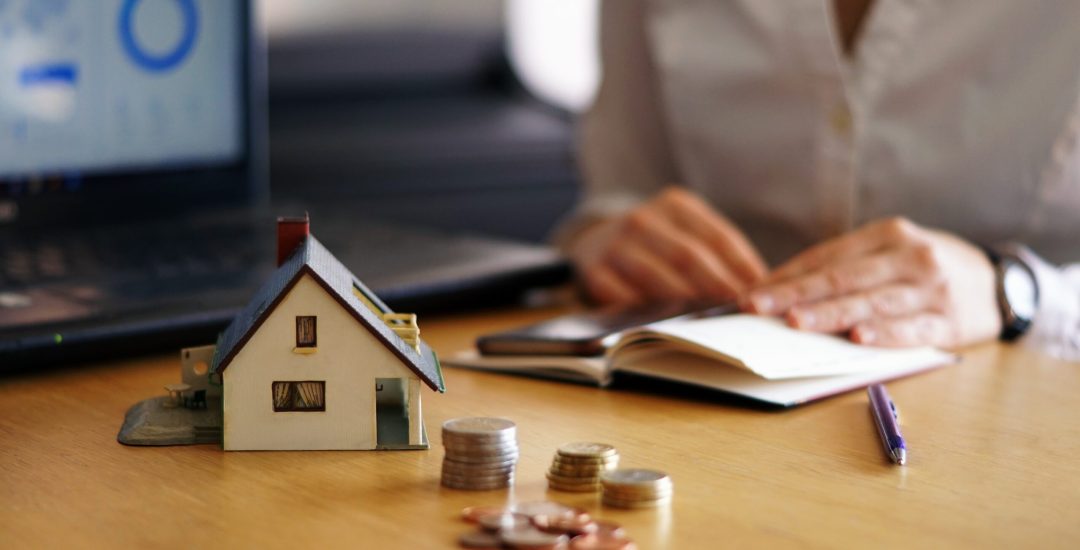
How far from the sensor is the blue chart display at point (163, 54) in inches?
43.1

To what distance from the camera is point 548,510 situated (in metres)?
0.55

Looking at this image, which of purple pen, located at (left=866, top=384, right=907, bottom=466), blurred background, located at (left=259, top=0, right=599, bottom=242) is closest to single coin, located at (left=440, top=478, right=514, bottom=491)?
purple pen, located at (left=866, top=384, right=907, bottom=466)

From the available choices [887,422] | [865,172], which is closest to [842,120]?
[865,172]

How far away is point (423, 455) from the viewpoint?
25.5 inches

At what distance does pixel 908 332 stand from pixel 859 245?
116 mm

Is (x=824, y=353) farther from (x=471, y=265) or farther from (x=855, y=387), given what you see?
Result: (x=471, y=265)

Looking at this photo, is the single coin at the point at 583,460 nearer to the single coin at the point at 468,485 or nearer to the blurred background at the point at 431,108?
the single coin at the point at 468,485

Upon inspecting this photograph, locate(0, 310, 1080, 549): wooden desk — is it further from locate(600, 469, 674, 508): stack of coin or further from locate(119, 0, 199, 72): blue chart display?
locate(119, 0, 199, 72): blue chart display

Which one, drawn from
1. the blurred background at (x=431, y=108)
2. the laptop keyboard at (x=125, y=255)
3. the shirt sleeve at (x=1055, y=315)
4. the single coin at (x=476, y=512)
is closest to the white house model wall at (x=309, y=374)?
the single coin at (x=476, y=512)

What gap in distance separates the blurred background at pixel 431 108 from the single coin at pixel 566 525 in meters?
1.38

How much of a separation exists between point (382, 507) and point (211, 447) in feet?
0.46

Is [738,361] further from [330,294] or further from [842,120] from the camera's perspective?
[842,120]

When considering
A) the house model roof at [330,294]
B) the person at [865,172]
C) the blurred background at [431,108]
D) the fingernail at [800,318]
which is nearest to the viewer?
the house model roof at [330,294]

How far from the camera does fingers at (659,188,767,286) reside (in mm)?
1071
